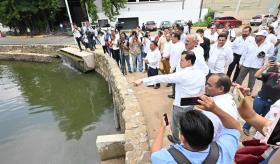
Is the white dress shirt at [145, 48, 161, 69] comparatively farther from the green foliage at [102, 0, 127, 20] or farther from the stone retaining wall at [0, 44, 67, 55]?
the green foliage at [102, 0, 127, 20]

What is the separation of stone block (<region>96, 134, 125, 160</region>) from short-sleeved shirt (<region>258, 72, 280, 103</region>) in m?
2.67

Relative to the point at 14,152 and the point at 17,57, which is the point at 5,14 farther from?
the point at 14,152

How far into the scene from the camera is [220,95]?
2.11 meters

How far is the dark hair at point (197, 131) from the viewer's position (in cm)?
134

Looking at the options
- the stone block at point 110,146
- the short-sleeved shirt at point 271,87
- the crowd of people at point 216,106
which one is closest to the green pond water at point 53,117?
the stone block at point 110,146

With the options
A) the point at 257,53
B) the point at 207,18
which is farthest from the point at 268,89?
the point at 207,18

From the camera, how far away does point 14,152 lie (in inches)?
253

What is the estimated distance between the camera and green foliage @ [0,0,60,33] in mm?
23172

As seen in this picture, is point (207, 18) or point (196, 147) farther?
point (207, 18)

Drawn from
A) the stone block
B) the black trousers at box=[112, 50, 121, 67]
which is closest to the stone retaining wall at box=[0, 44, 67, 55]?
the black trousers at box=[112, 50, 121, 67]

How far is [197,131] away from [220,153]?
0.93 feet

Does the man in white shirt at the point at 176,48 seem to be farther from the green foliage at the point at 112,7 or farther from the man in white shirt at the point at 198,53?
the green foliage at the point at 112,7

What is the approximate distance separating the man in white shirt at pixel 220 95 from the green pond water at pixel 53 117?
14.2ft

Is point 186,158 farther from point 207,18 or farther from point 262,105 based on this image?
point 207,18
